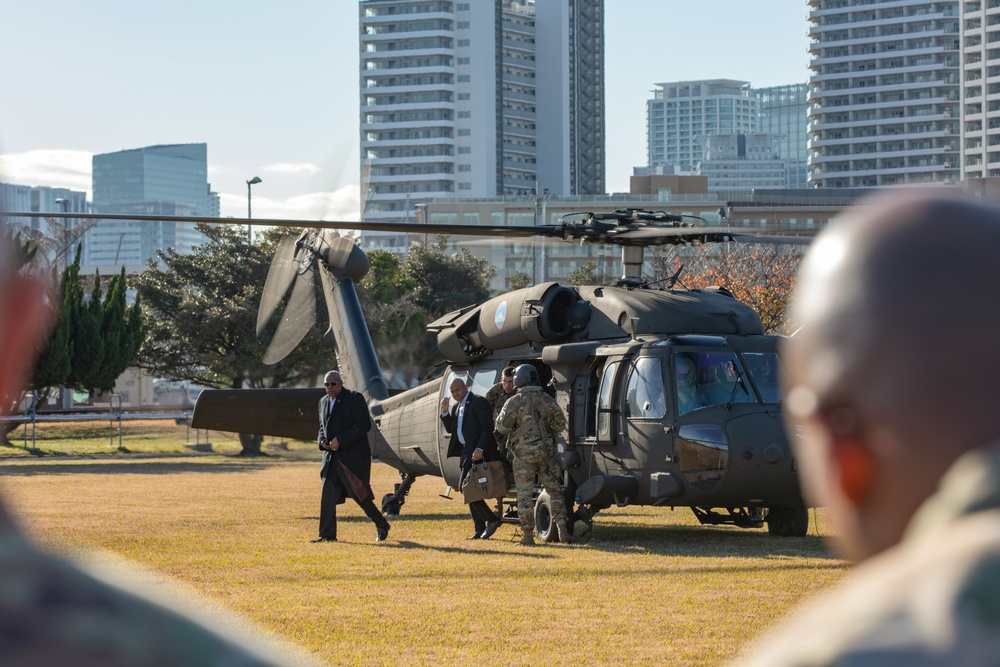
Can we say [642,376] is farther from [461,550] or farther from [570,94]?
[570,94]

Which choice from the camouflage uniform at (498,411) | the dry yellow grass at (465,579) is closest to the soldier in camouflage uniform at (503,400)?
the camouflage uniform at (498,411)

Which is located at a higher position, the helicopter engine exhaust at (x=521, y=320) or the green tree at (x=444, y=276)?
the green tree at (x=444, y=276)

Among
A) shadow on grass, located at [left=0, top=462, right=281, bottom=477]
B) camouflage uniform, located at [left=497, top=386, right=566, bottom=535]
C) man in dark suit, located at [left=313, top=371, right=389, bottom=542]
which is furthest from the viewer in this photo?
shadow on grass, located at [left=0, top=462, right=281, bottom=477]

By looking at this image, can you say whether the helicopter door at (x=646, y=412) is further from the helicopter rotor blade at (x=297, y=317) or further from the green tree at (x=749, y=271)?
the green tree at (x=749, y=271)

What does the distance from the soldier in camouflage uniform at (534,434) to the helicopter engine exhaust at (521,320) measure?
444 mm

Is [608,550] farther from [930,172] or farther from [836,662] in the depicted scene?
[930,172]

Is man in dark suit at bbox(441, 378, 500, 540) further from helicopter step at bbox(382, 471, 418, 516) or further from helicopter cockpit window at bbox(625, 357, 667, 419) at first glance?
helicopter step at bbox(382, 471, 418, 516)

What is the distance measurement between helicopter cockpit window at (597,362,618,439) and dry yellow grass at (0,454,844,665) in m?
1.07

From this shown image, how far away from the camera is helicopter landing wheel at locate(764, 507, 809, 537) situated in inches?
508

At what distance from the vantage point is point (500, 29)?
439 feet

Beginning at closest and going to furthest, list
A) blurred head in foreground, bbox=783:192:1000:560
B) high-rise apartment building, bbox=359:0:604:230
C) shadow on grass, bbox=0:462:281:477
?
blurred head in foreground, bbox=783:192:1000:560 < shadow on grass, bbox=0:462:281:477 < high-rise apartment building, bbox=359:0:604:230

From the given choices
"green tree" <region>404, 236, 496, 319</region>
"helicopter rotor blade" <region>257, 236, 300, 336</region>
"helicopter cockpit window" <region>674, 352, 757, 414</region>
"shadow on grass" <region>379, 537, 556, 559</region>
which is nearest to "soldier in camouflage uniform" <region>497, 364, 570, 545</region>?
"shadow on grass" <region>379, 537, 556, 559</region>

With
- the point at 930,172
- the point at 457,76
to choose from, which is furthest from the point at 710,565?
the point at 930,172

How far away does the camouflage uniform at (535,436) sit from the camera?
41.2 feet
